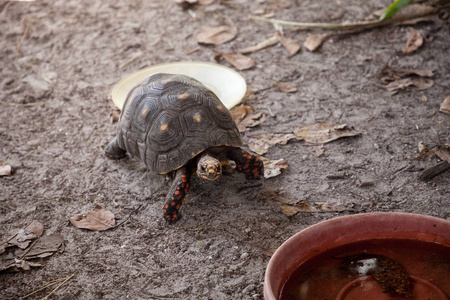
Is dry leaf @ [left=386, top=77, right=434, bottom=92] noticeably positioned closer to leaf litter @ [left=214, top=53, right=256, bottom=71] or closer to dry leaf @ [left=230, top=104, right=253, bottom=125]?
dry leaf @ [left=230, top=104, right=253, bottom=125]

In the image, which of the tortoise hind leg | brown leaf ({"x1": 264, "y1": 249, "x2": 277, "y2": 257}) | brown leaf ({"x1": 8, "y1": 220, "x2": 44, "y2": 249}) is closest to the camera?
→ brown leaf ({"x1": 264, "y1": 249, "x2": 277, "y2": 257})

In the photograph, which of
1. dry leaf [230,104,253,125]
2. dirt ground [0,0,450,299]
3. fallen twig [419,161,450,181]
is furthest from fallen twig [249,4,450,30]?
fallen twig [419,161,450,181]

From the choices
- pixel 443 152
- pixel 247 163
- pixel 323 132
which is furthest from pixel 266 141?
pixel 443 152

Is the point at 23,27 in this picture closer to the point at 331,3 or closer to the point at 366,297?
the point at 331,3

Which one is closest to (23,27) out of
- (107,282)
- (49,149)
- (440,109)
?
(49,149)

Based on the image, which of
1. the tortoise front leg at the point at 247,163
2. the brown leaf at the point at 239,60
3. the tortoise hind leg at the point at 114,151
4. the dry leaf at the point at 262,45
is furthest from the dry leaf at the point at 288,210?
the dry leaf at the point at 262,45

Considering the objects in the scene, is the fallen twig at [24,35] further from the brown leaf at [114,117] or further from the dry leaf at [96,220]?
the dry leaf at [96,220]
